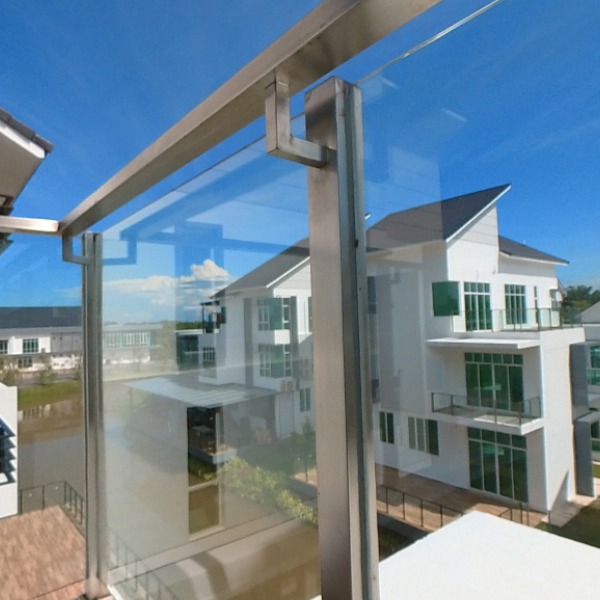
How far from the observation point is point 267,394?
114cm

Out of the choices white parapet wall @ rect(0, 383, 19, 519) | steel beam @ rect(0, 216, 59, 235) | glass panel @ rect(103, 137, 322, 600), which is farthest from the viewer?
white parapet wall @ rect(0, 383, 19, 519)

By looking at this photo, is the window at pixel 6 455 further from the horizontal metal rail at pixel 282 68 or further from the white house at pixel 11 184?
the horizontal metal rail at pixel 282 68

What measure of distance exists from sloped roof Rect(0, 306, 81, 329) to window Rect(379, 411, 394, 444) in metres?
1.71

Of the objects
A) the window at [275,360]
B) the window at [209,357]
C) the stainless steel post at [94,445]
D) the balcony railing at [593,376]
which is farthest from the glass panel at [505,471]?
the stainless steel post at [94,445]

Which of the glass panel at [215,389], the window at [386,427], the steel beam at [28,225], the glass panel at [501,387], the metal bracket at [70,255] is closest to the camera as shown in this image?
the glass panel at [501,387]

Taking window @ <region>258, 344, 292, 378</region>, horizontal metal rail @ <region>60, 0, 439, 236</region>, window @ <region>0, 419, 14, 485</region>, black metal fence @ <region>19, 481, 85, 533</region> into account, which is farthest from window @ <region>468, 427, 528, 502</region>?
window @ <region>0, 419, 14, 485</region>

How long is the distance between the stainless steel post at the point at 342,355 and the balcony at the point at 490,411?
5.1 inches

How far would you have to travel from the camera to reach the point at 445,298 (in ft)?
2.33

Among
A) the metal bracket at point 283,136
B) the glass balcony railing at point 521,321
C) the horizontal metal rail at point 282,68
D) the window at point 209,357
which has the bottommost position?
the window at point 209,357

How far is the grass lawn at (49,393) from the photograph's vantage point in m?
2.03

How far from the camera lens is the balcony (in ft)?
2.05

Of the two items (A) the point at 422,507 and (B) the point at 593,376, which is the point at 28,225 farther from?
(B) the point at 593,376

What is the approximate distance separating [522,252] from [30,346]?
2440 mm

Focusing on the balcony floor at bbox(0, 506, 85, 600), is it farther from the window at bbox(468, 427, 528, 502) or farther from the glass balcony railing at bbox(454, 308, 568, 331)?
the glass balcony railing at bbox(454, 308, 568, 331)
